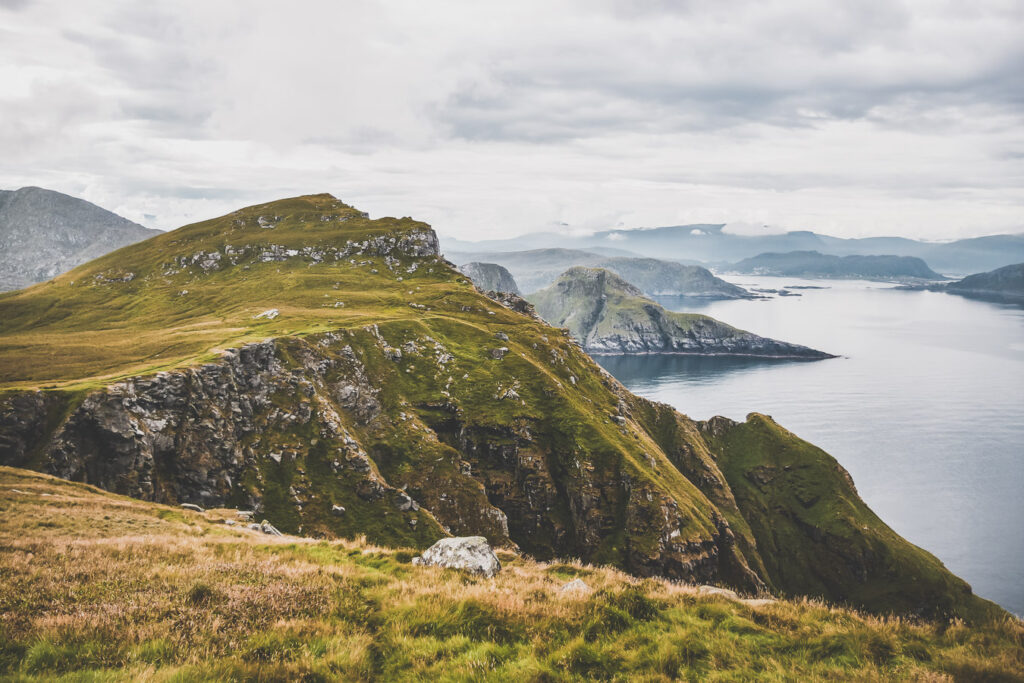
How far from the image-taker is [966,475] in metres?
162

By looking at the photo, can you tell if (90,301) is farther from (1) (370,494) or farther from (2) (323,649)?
(2) (323,649)

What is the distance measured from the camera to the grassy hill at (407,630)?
9258 millimetres

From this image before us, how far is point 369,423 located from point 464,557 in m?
87.1

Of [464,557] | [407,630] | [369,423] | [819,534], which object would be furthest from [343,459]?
[819,534]

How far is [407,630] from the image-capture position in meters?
11.3

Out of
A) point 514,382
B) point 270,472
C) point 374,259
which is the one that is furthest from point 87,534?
point 374,259

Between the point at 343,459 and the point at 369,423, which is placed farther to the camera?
the point at 369,423

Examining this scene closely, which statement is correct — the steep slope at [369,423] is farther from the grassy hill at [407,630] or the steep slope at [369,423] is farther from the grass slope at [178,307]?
the grassy hill at [407,630]

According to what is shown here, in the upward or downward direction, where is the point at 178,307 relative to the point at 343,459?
upward

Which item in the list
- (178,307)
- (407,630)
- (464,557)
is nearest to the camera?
(407,630)

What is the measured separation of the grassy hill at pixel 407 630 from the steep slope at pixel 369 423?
60.1 metres

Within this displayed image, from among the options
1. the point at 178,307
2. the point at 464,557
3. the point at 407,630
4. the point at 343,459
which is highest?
the point at 178,307

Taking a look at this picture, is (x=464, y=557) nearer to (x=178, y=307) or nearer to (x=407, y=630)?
(x=407, y=630)

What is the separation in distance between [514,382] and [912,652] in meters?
111
